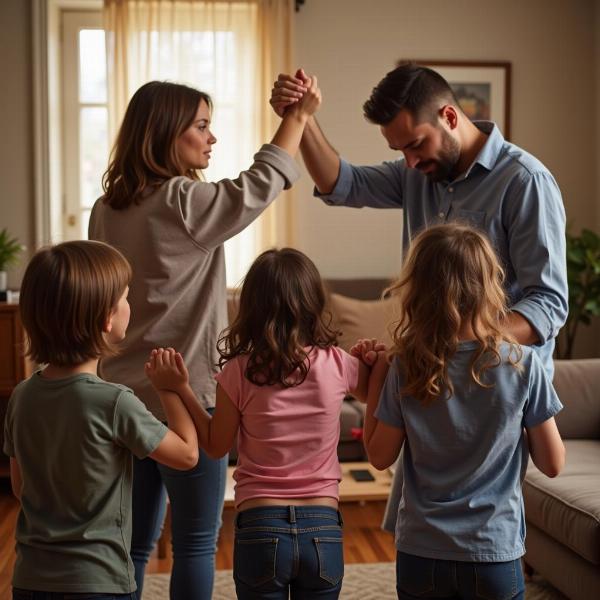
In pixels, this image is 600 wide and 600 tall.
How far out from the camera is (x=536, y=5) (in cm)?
545

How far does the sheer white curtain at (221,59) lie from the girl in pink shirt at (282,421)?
11.2 feet

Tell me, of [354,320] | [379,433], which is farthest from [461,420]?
[354,320]

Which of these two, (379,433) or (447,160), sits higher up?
(447,160)

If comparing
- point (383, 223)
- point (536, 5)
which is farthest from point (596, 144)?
point (383, 223)

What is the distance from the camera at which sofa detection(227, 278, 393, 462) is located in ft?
14.4

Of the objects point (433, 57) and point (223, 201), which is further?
point (433, 57)

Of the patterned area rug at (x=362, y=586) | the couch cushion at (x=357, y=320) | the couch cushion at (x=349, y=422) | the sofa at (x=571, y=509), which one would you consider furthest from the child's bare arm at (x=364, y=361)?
the couch cushion at (x=357, y=320)

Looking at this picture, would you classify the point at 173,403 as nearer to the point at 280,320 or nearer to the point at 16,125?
the point at 280,320

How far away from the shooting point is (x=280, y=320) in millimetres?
1688

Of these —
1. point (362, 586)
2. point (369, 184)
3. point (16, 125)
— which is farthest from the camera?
point (16, 125)

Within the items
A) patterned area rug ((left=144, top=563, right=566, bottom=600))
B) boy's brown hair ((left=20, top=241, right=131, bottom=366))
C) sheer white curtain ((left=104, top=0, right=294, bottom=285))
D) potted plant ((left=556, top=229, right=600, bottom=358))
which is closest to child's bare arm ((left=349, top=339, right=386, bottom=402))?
boy's brown hair ((left=20, top=241, right=131, bottom=366))

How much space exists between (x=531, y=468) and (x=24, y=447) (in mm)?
2081

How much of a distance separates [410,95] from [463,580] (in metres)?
1.14

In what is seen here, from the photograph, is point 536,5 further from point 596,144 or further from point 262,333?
point 262,333
